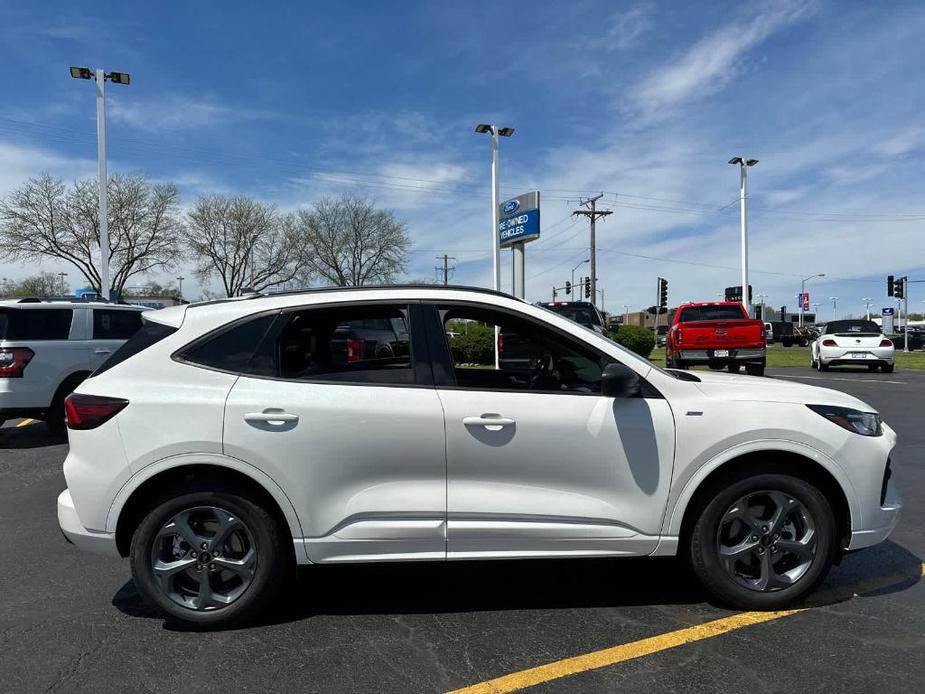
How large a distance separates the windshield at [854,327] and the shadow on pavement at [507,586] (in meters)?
16.9

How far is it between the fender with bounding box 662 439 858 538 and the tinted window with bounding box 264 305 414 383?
1.50m

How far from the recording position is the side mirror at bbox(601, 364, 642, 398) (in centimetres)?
329

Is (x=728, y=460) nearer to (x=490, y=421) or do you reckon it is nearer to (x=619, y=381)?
(x=619, y=381)

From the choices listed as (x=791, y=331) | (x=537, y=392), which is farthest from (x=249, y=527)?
(x=791, y=331)

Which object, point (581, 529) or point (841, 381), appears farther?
point (841, 381)

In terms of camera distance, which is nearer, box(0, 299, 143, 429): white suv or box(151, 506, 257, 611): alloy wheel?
box(151, 506, 257, 611): alloy wheel

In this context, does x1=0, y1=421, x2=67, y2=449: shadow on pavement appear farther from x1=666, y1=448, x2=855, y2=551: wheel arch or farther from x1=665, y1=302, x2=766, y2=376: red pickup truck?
x1=665, y1=302, x2=766, y2=376: red pickup truck

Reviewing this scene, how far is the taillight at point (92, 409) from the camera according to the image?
130 inches

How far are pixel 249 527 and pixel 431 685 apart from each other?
1189mm

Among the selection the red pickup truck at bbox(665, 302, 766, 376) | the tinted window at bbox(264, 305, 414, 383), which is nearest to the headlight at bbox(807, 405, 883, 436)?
the tinted window at bbox(264, 305, 414, 383)

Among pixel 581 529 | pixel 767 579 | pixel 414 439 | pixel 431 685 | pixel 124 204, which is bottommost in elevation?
pixel 431 685

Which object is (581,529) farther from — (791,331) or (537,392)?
(791,331)

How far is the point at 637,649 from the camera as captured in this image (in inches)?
123

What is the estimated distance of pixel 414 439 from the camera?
3277 millimetres
